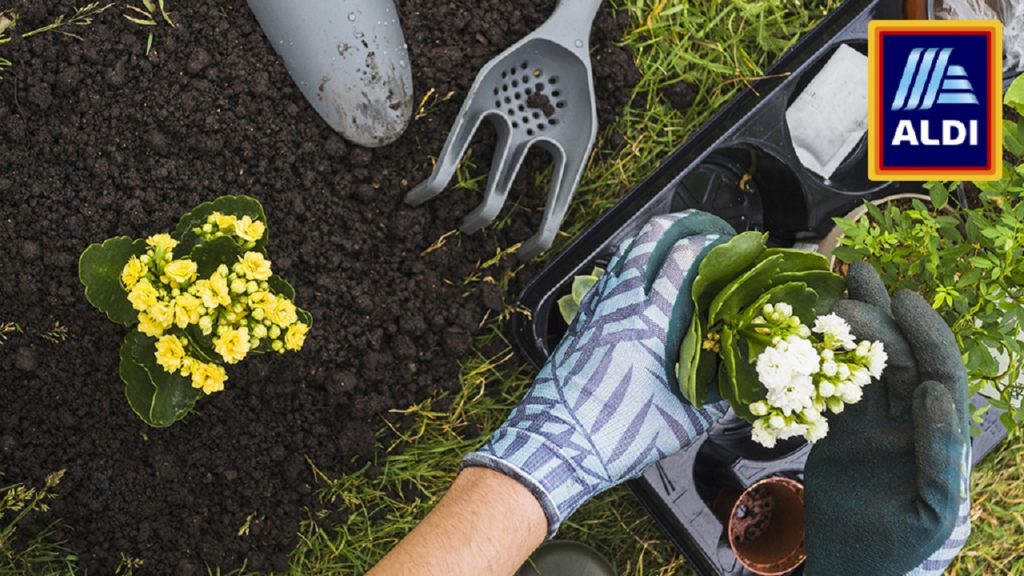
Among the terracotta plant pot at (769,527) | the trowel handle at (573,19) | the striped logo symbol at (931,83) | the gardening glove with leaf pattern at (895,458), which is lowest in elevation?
the terracotta plant pot at (769,527)

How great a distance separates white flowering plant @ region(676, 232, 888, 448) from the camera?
909 mm

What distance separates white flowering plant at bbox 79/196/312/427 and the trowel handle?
20.1 inches

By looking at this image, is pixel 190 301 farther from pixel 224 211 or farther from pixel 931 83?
pixel 931 83

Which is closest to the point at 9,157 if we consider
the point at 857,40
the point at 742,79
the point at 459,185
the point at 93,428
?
the point at 93,428

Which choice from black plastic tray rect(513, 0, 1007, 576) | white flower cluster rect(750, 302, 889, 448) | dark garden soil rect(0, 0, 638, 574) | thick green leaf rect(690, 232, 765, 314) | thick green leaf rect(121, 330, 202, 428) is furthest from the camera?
black plastic tray rect(513, 0, 1007, 576)

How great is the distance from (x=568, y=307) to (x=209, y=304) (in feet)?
1.74

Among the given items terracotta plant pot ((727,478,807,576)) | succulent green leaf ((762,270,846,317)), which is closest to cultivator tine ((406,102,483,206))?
succulent green leaf ((762,270,846,317))

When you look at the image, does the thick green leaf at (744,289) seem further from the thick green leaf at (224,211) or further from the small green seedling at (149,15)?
the small green seedling at (149,15)

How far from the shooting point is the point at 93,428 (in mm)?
1290

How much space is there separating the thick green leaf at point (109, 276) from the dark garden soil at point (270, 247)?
139 mm

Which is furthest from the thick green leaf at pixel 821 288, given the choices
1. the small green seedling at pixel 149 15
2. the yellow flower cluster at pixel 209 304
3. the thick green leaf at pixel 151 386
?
the small green seedling at pixel 149 15

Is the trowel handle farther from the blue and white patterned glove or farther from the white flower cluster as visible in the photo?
the white flower cluster

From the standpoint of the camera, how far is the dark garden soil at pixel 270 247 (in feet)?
4.09

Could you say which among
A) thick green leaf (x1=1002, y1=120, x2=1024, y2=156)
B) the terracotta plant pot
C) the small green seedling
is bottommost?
the terracotta plant pot
